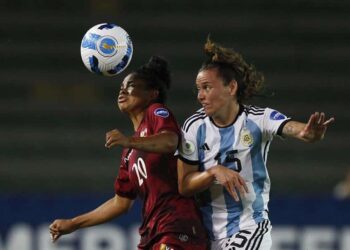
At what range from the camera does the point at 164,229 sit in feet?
16.2

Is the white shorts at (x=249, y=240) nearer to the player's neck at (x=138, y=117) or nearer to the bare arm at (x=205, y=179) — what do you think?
the bare arm at (x=205, y=179)

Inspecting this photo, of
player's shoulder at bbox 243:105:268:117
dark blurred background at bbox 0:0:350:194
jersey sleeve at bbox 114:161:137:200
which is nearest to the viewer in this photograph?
player's shoulder at bbox 243:105:268:117

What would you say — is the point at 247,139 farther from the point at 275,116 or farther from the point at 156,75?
the point at 156,75

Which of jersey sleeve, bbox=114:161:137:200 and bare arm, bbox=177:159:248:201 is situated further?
jersey sleeve, bbox=114:161:137:200

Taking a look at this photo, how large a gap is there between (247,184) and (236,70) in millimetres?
565

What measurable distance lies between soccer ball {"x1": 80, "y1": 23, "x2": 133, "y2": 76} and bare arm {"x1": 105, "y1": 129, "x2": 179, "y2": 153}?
56 centimetres

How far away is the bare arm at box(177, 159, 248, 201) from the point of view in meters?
4.52

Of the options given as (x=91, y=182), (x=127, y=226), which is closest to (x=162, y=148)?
(x=127, y=226)

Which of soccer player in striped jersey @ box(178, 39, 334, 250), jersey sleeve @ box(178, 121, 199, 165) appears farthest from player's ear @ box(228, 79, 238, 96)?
jersey sleeve @ box(178, 121, 199, 165)

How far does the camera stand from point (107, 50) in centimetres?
522

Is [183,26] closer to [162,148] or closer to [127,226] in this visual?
[127,226]

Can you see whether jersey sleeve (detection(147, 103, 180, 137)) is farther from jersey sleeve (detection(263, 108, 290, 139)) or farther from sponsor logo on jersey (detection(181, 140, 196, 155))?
jersey sleeve (detection(263, 108, 290, 139))

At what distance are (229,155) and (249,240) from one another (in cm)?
40

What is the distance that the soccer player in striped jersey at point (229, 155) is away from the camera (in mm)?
4801
